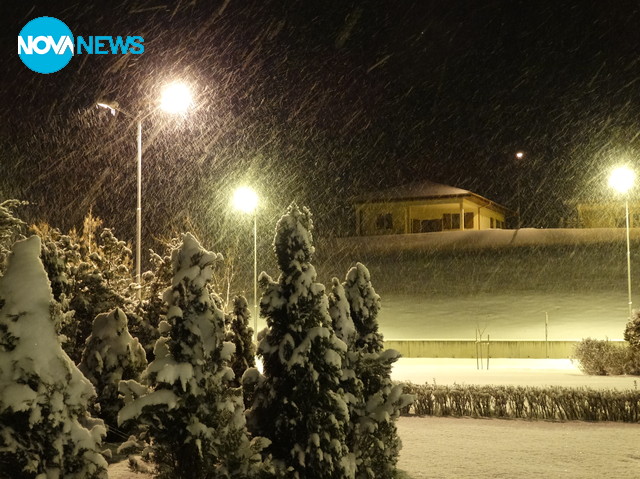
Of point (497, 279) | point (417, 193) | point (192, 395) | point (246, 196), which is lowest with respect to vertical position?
point (192, 395)

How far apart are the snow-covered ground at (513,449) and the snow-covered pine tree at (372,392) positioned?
1418 millimetres

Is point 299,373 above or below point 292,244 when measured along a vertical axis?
below

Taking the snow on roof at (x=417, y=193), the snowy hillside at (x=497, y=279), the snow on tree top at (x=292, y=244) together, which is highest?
the snow on roof at (x=417, y=193)

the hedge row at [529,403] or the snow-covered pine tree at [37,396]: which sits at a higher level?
the snow-covered pine tree at [37,396]

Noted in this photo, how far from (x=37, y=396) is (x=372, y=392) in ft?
A: 15.0

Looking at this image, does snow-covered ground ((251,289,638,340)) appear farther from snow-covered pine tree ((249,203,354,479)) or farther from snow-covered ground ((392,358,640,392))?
snow-covered pine tree ((249,203,354,479))

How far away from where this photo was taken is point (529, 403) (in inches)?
607

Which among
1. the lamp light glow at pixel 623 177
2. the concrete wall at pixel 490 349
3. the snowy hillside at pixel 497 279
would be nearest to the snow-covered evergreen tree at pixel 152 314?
the concrete wall at pixel 490 349

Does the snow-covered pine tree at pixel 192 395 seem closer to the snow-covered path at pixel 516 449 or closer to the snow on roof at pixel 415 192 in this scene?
the snow-covered path at pixel 516 449

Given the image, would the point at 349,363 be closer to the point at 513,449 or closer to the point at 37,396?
the point at 37,396

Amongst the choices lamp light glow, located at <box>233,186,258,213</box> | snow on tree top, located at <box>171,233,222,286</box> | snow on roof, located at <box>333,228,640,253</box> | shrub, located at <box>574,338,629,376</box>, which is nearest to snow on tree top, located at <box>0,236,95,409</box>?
snow on tree top, located at <box>171,233,222,286</box>

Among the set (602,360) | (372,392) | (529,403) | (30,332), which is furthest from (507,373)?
(30,332)

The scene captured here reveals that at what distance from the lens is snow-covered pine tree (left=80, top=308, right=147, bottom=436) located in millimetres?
11844

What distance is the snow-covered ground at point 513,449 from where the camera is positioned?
34.9 ft
